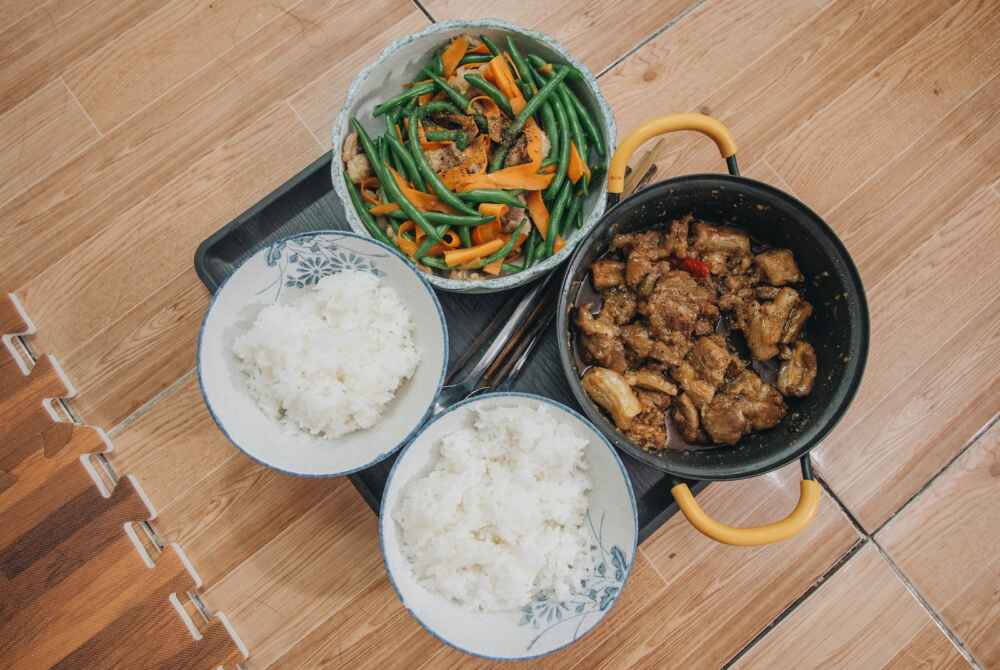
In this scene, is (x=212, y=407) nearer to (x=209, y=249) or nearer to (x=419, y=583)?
(x=209, y=249)

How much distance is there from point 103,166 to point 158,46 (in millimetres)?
482

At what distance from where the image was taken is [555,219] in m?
1.97

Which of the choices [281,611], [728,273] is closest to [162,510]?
[281,611]

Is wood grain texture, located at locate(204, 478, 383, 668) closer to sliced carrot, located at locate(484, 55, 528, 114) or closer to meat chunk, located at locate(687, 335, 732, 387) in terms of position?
meat chunk, located at locate(687, 335, 732, 387)

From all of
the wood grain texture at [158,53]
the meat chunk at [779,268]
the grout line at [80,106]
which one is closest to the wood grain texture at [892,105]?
the meat chunk at [779,268]

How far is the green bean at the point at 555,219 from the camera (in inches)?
77.6

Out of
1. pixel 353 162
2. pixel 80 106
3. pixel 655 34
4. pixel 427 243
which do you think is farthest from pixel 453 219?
pixel 80 106

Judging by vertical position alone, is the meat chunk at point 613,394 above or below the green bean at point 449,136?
below

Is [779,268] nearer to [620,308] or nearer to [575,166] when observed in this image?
[620,308]

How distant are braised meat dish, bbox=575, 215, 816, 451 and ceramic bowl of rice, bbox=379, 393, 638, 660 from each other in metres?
0.19

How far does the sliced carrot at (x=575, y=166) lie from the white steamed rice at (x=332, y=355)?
607mm

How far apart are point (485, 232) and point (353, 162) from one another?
0.42 metres

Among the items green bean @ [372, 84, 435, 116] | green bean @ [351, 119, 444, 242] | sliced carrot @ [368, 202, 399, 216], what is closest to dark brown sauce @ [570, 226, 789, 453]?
green bean @ [351, 119, 444, 242]

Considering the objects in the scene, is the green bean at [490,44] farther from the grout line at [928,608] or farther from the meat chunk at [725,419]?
the grout line at [928,608]
